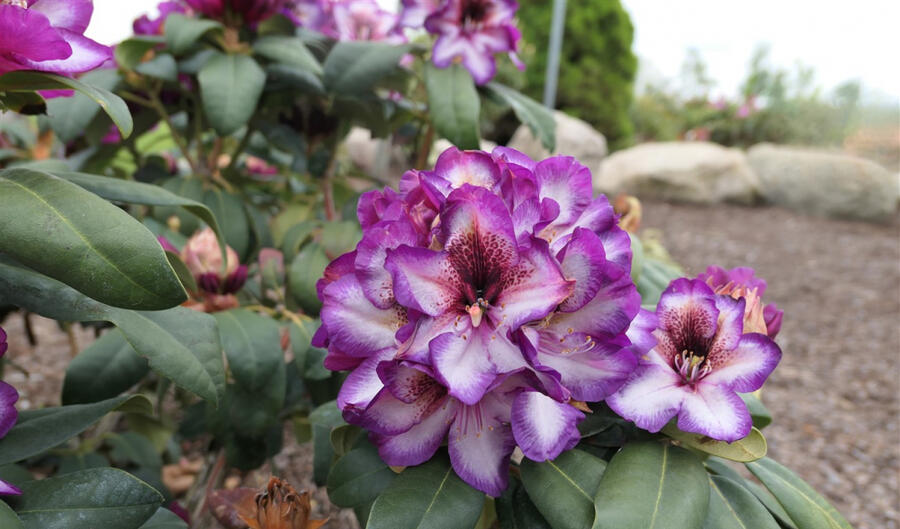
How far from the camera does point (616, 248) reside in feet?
2.00

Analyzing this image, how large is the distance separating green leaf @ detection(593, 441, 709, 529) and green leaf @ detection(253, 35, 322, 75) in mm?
714

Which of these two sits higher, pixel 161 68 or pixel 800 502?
pixel 161 68

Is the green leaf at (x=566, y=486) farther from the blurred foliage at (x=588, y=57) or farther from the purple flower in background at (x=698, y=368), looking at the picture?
the blurred foliage at (x=588, y=57)

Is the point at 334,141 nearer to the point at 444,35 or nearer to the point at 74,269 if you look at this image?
the point at 444,35

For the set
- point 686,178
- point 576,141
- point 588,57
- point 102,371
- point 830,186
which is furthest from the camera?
point 588,57

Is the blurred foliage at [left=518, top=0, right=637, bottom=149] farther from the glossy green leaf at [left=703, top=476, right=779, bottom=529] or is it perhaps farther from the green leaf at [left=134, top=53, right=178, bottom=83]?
the glossy green leaf at [left=703, top=476, right=779, bottom=529]

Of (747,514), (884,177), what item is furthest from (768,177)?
(747,514)

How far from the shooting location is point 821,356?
9.58 ft

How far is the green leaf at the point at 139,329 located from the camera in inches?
25.5

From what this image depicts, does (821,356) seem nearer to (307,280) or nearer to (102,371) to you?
(307,280)

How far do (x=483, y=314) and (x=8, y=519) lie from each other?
41 centimetres

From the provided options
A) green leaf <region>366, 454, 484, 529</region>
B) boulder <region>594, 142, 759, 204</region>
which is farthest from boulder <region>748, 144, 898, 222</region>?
green leaf <region>366, 454, 484, 529</region>

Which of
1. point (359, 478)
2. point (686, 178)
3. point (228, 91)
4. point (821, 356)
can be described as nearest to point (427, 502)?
point (359, 478)

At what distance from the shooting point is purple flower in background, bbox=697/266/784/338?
68 centimetres
